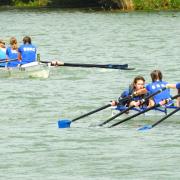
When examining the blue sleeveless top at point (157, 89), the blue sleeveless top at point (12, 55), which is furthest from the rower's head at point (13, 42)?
the blue sleeveless top at point (157, 89)

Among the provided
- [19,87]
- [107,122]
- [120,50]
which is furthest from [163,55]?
[107,122]

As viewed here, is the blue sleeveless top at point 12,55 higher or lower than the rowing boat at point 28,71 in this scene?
higher

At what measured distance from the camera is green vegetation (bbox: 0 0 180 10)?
6494 cm

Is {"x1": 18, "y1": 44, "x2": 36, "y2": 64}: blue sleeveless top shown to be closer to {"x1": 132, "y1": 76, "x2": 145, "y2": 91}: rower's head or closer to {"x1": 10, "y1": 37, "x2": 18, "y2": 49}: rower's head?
{"x1": 10, "y1": 37, "x2": 18, "y2": 49}: rower's head

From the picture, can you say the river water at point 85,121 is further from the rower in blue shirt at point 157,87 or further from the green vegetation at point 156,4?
the green vegetation at point 156,4

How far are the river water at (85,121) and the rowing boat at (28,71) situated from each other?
0.62ft

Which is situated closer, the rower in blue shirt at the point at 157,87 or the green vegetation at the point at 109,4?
the rower in blue shirt at the point at 157,87

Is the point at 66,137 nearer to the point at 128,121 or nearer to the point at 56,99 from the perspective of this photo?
the point at 128,121

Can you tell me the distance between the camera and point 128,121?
2152 cm

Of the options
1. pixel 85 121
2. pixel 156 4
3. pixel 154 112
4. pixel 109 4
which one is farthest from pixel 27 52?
pixel 109 4

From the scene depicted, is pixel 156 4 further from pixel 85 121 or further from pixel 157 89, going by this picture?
pixel 157 89

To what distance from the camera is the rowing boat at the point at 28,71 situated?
97.4 ft

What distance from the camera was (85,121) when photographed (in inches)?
872

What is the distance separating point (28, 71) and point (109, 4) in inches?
1507
